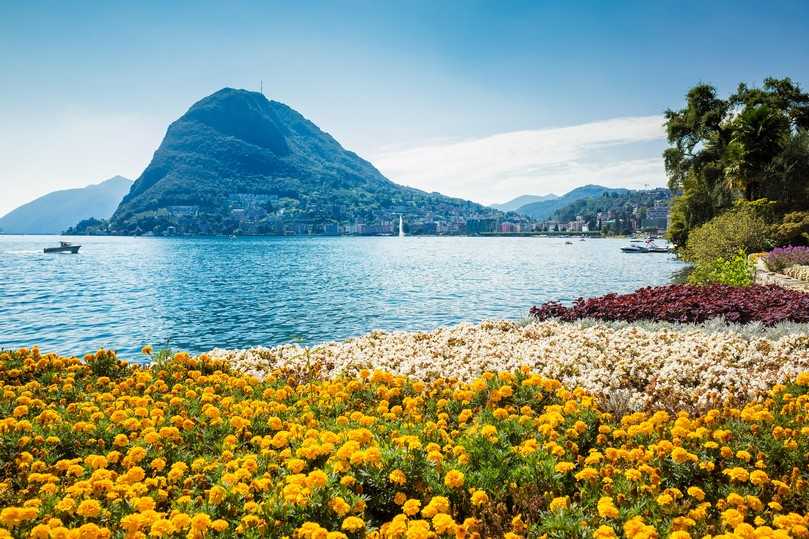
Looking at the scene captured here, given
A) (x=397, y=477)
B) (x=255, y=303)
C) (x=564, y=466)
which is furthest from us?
(x=255, y=303)

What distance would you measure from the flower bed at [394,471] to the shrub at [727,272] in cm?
1692

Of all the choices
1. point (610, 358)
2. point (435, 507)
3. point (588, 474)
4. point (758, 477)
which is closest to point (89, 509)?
point (435, 507)

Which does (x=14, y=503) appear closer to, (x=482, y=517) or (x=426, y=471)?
(x=426, y=471)

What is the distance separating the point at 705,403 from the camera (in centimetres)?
814

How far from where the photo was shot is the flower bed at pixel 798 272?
20006mm

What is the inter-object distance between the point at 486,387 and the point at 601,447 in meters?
2.62

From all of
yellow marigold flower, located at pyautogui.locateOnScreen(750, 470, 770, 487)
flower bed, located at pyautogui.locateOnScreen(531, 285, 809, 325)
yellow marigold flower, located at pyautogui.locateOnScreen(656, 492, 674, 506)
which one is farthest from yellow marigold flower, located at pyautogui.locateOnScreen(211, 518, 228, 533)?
flower bed, located at pyautogui.locateOnScreen(531, 285, 809, 325)

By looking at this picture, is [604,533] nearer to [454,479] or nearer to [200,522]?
[454,479]

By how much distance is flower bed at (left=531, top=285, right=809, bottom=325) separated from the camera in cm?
1391

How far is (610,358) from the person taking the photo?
423 inches

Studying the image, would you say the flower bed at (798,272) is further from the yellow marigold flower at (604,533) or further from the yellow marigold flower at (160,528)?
the yellow marigold flower at (160,528)

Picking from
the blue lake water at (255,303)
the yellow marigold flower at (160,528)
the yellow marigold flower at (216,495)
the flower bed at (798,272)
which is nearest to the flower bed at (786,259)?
the flower bed at (798,272)

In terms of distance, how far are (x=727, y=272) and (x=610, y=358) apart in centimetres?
1719

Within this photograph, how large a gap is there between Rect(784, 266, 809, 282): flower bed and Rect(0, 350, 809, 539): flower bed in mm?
15405
